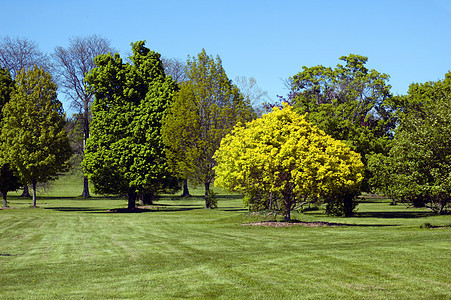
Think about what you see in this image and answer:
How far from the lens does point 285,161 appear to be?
1034 inches

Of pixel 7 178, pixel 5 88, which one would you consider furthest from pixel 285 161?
pixel 5 88

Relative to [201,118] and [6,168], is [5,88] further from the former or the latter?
[201,118]

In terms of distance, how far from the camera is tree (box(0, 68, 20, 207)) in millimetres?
44719

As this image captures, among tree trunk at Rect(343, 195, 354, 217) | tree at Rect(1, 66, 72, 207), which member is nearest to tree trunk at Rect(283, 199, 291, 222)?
tree trunk at Rect(343, 195, 354, 217)

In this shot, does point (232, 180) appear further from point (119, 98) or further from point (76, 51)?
point (76, 51)

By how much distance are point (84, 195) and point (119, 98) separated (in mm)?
26314

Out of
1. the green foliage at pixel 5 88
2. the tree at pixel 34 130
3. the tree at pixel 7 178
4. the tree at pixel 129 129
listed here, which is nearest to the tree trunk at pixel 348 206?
the tree at pixel 129 129

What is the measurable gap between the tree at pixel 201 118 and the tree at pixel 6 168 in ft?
47.3

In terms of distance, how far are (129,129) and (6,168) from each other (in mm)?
11585

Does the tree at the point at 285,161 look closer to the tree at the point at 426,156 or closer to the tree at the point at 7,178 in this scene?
the tree at the point at 426,156

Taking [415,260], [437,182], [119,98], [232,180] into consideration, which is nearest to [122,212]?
Answer: [119,98]

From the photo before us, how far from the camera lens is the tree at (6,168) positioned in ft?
147

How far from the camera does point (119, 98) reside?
45.8m

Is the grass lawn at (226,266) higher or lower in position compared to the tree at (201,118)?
lower
